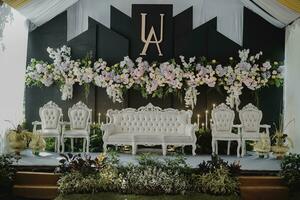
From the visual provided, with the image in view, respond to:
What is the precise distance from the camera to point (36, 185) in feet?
25.5

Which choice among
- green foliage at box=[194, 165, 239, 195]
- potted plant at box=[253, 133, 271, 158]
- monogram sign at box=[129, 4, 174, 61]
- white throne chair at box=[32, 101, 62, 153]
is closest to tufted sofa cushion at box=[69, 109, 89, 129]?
white throne chair at box=[32, 101, 62, 153]

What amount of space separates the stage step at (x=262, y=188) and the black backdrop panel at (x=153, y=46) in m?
3.41

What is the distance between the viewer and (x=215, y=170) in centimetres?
759

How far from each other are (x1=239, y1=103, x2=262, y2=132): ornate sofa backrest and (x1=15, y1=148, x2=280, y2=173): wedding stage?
2.12ft

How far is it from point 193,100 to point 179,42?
135cm

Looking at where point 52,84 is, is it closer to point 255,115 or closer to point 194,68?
point 194,68

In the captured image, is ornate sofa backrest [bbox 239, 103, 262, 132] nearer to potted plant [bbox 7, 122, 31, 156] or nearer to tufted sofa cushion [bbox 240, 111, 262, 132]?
tufted sofa cushion [bbox 240, 111, 262, 132]

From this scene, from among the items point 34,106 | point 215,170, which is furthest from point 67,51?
point 215,170

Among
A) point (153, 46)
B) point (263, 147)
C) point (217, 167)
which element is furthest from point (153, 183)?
point (153, 46)

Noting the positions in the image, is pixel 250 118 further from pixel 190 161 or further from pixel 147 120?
pixel 147 120

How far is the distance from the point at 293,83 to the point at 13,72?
5582 mm

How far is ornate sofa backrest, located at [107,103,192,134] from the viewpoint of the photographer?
1062 cm

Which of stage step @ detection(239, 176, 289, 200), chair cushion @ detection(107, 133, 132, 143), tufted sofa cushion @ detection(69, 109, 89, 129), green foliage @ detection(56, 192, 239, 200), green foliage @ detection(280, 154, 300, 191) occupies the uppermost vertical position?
tufted sofa cushion @ detection(69, 109, 89, 129)

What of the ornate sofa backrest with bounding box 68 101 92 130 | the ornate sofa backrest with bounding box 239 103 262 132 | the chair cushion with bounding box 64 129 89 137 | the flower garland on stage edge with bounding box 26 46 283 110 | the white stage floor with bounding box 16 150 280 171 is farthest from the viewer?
the flower garland on stage edge with bounding box 26 46 283 110
